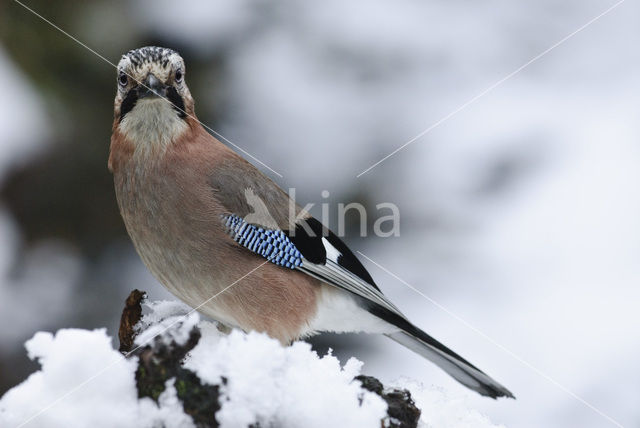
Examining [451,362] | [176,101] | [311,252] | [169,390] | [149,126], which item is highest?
[176,101]

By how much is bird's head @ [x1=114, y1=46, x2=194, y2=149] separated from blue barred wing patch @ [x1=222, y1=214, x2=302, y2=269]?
0.49 m

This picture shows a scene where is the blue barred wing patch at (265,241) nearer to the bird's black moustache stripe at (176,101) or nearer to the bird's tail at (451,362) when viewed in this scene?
the bird's black moustache stripe at (176,101)

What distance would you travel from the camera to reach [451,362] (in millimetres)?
3459

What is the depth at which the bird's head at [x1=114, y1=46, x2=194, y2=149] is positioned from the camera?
302cm

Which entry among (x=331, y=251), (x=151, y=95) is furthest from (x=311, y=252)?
(x=151, y=95)

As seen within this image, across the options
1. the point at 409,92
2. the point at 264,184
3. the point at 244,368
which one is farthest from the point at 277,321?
the point at 409,92

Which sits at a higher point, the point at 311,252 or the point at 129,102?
the point at 129,102

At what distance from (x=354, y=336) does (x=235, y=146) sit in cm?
134

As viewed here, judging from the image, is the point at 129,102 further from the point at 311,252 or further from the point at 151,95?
the point at 311,252

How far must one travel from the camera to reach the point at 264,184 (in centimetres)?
337

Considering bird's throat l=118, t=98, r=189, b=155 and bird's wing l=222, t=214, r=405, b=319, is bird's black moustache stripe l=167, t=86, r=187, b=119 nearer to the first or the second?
bird's throat l=118, t=98, r=189, b=155

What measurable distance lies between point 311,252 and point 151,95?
3.13ft

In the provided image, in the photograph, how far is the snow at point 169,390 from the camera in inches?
81.1

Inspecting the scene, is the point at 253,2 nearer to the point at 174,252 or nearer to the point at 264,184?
the point at 264,184
